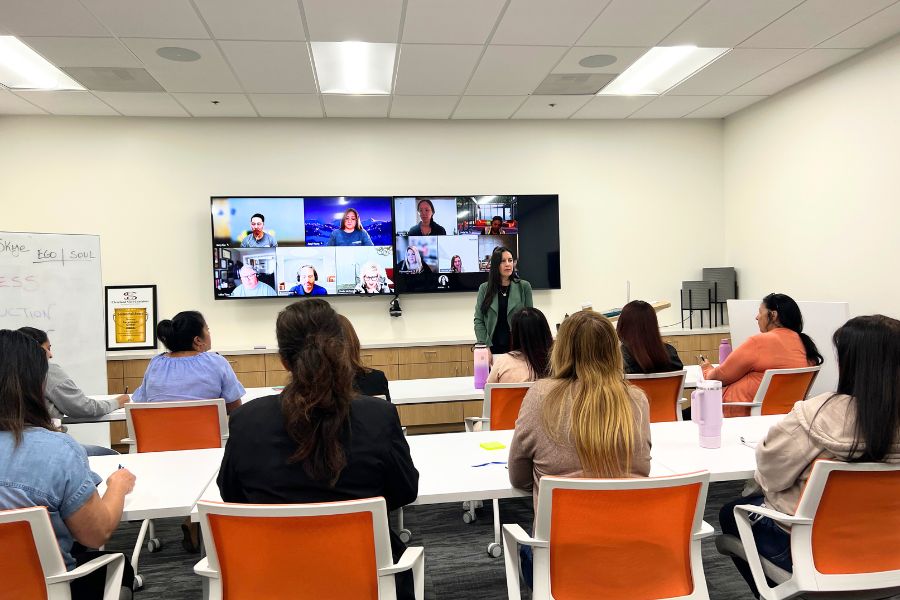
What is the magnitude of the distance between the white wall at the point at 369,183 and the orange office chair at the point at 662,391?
3262 mm

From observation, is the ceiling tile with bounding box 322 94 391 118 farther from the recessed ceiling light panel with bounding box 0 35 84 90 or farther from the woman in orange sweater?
the woman in orange sweater

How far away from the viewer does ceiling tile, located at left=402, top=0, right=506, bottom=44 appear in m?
3.58

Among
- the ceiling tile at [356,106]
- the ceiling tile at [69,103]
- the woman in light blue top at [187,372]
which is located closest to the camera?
the woman in light blue top at [187,372]

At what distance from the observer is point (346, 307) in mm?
5969

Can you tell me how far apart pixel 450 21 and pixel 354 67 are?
119 centimetres

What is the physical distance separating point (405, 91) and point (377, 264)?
1.65 metres

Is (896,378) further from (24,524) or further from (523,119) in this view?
(523,119)

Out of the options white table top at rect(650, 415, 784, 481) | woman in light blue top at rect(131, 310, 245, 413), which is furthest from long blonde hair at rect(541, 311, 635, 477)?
woman in light blue top at rect(131, 310, 245, 413)

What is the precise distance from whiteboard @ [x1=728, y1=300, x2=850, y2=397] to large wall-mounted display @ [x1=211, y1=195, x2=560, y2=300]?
1.72m

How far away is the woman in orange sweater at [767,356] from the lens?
317 cm

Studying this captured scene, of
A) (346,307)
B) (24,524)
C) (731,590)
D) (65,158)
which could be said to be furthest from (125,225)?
(731,590)

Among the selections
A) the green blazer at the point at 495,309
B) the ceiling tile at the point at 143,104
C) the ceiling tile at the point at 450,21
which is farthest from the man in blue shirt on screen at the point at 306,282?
the ceiling tile at the point at 450,21

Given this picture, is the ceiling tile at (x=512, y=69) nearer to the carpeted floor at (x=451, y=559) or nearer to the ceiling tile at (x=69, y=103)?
the carpeted floor at (x=451, y=559)

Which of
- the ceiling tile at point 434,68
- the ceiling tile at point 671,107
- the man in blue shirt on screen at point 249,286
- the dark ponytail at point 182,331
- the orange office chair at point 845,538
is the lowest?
the orange office chair at point 845,538
